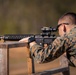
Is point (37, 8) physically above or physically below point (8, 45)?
above

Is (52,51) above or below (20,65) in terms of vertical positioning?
below

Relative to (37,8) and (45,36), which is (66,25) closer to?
(45,36)

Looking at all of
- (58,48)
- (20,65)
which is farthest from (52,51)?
(20,65)

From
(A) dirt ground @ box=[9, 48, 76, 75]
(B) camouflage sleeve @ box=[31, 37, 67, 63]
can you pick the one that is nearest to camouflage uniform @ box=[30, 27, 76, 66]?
(B) camouflage sleeve @ box=[31, 37, 67, 63]

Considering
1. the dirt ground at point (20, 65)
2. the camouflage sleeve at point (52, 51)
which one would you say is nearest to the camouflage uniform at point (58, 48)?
the camouflage sleeve at point (52, 51)

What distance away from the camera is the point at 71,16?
3.27 metres

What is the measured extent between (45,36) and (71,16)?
1.74 ft

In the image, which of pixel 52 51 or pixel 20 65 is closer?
pixel 52 51

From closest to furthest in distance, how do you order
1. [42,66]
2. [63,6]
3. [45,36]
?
[45,36]
[42,66]
[63,6]

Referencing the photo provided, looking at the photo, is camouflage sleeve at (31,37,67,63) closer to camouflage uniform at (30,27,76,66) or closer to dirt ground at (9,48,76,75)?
camouflage uniform at (30,27,76,66)

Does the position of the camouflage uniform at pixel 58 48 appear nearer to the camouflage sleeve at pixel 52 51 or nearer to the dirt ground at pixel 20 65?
the camouflage sleeve at pixel 52 51

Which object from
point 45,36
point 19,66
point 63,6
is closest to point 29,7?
point 63,6

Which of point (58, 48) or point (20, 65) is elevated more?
point (20, 65)

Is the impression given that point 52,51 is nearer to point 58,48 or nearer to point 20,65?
point 58,48
